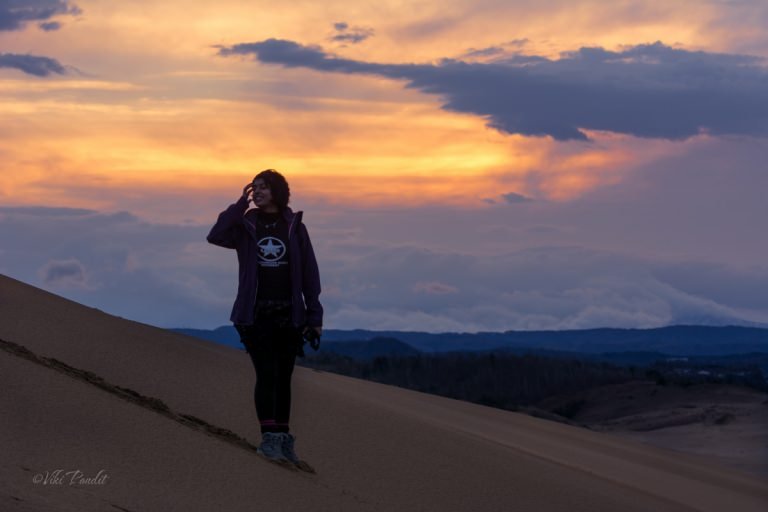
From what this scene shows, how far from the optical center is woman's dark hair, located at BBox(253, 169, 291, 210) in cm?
725

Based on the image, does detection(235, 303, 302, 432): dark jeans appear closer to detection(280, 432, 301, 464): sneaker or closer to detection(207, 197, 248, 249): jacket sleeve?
detection(280, 432, 301, 464): sneaker

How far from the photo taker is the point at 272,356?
727cm

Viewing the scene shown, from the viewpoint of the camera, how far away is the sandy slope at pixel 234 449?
5.91 meters

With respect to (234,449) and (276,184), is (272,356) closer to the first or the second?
(234,449)

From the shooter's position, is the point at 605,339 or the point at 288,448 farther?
the point at 605,339

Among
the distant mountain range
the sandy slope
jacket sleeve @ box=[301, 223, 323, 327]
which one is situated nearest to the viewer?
the sandy slope

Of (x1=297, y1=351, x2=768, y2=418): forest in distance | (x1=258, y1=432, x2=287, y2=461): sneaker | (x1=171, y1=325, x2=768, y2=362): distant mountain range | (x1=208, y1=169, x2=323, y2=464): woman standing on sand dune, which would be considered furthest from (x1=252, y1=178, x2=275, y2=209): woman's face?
(x1=171, y1=325, x2=768, y2=362): distant mountain range

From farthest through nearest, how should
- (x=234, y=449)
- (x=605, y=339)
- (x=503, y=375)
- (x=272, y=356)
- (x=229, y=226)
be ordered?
1. (x=605, y=339)
2. (x=503, y=375)
3. (x=272, y=356)
4. (x=229, y=226)
5. (x=234, y=449)

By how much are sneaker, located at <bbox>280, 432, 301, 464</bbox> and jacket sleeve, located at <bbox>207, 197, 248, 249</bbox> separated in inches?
47.1

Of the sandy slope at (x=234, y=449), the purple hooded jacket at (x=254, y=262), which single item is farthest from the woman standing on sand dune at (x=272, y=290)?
the sandy slope at (x=234, y=449)

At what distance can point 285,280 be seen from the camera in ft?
23.7

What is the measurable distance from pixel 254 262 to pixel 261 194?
415 mm

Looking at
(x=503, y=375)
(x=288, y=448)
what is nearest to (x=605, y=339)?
(x=503, y=375)

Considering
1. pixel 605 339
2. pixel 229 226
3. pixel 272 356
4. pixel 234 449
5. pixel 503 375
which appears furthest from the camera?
pixel 605 339
